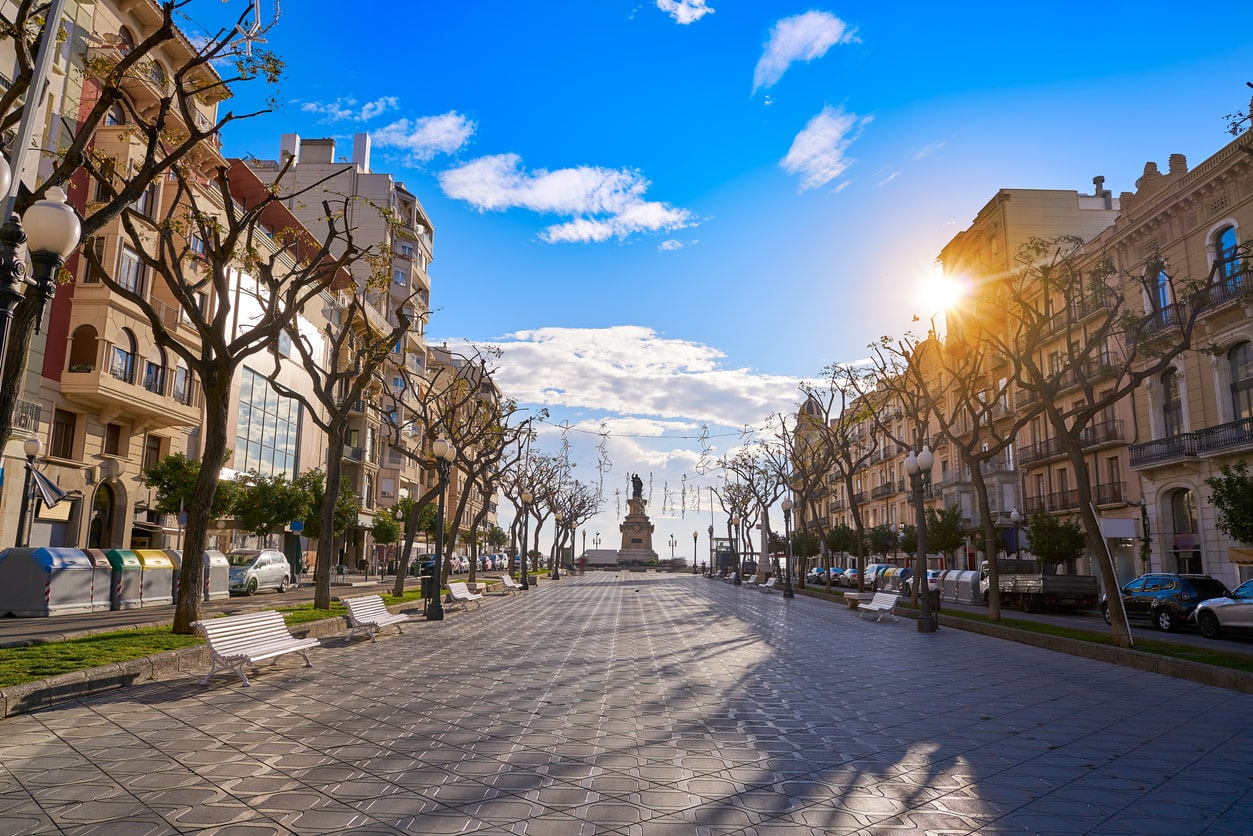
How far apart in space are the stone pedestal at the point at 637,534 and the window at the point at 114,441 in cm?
6227

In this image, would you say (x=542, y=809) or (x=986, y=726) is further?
(x=986, y=726)

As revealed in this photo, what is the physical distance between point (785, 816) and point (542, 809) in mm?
1516

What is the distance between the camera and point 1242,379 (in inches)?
1065

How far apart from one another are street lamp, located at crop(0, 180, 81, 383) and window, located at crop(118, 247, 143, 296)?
81.3 ft

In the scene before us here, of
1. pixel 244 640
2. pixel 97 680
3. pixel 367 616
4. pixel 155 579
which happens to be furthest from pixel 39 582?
pixel 97 680

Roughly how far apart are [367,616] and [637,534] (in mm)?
75283

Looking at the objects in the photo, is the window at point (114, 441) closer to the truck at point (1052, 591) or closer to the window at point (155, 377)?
the window at point (155, 377)

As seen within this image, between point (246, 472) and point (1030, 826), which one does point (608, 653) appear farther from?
point (246, 472)

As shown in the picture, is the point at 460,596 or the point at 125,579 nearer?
the point at 125,579

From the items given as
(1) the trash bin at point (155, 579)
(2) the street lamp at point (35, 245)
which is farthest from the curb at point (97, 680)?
(1) the trash bin at point (155, 579)

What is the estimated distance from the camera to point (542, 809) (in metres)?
5.26

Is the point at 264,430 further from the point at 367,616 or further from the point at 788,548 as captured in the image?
the point at 367,616

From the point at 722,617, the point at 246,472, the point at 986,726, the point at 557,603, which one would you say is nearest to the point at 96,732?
the point at 986,726

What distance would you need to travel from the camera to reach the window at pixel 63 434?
26.5m
